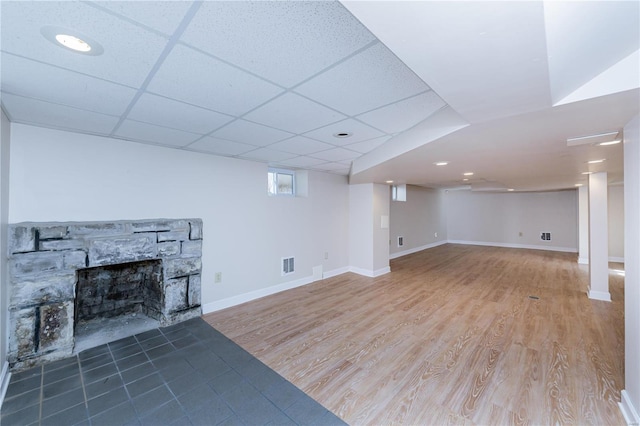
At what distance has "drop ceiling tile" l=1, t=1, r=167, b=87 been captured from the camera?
1.00 m

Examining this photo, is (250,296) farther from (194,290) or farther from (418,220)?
(418,220)

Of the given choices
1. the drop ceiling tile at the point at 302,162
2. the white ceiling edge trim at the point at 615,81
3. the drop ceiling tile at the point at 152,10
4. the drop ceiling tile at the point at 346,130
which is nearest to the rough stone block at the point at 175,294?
the drop ceiling tile at the point at 302,162

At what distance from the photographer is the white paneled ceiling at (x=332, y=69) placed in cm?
96

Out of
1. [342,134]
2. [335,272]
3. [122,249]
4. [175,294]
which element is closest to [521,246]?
[335,272]

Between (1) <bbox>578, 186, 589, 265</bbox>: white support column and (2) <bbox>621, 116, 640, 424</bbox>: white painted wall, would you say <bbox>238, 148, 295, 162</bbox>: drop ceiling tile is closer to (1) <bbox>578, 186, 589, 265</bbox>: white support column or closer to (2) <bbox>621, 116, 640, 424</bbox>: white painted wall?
(2) <bbox>621, 116, 640, 424</bbox>: white painted wall

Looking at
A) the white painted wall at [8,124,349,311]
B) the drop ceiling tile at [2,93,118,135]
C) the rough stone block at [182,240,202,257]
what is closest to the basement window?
the white painted wall at [8,124,349,311]

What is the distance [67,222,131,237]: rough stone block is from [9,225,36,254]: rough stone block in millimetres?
237

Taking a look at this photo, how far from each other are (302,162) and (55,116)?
2.67 m

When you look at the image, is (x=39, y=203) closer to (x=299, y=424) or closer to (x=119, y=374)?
(x=119, y=374)

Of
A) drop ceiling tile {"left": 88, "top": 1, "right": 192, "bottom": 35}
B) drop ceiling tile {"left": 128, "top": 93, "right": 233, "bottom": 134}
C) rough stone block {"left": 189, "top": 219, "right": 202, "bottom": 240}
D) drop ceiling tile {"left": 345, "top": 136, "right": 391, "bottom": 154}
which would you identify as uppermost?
drop ceiling tile {"left": 345, "top": 136, "right": 391, "bottom": 154}

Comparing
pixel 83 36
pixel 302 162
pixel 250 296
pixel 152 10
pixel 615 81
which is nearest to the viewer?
pixel 152 10

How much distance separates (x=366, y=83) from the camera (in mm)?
1622

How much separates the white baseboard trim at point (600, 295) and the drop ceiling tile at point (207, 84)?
17.7 ft

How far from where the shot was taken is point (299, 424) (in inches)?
66.0
